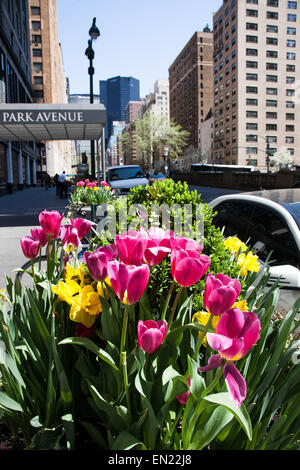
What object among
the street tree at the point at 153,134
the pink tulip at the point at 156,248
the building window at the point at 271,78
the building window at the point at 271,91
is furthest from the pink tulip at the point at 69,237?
the building window at the point at 271,78

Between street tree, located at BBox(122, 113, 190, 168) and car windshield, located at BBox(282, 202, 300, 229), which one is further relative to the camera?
street tree, located at BBox(122, 113, 190, 168)

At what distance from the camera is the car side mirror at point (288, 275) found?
3878mm

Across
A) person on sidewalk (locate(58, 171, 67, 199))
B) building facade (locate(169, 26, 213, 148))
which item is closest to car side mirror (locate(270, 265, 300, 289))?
person on sidewalk (locate(58, 171, 67, 199))

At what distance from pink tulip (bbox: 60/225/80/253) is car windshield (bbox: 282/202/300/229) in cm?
291

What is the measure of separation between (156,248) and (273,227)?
3.46 meters

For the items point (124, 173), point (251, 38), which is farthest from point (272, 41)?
point (124, 173)

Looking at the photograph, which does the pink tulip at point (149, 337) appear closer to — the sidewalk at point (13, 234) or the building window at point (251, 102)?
the sidewalk at point (13, 234)

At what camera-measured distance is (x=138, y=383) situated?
4.87 feet

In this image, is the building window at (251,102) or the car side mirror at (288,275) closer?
the car side mirror at (288,275)

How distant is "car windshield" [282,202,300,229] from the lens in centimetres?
454

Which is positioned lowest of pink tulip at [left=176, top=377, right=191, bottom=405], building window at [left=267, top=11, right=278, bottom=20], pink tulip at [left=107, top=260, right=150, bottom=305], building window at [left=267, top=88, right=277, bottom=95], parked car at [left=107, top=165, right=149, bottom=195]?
pink tulip at [left=176, top=377, right=191, bottom=405]

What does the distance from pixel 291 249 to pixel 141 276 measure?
132 inches

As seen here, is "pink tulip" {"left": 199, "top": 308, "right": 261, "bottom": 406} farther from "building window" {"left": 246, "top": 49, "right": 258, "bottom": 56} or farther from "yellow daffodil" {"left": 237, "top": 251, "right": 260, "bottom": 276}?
"building window" {"left": 246, "top": 49, "right": 258, "bottom": 56}

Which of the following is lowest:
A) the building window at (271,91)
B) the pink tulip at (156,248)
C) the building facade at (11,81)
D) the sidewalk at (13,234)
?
the sidewalk at (13,234)
